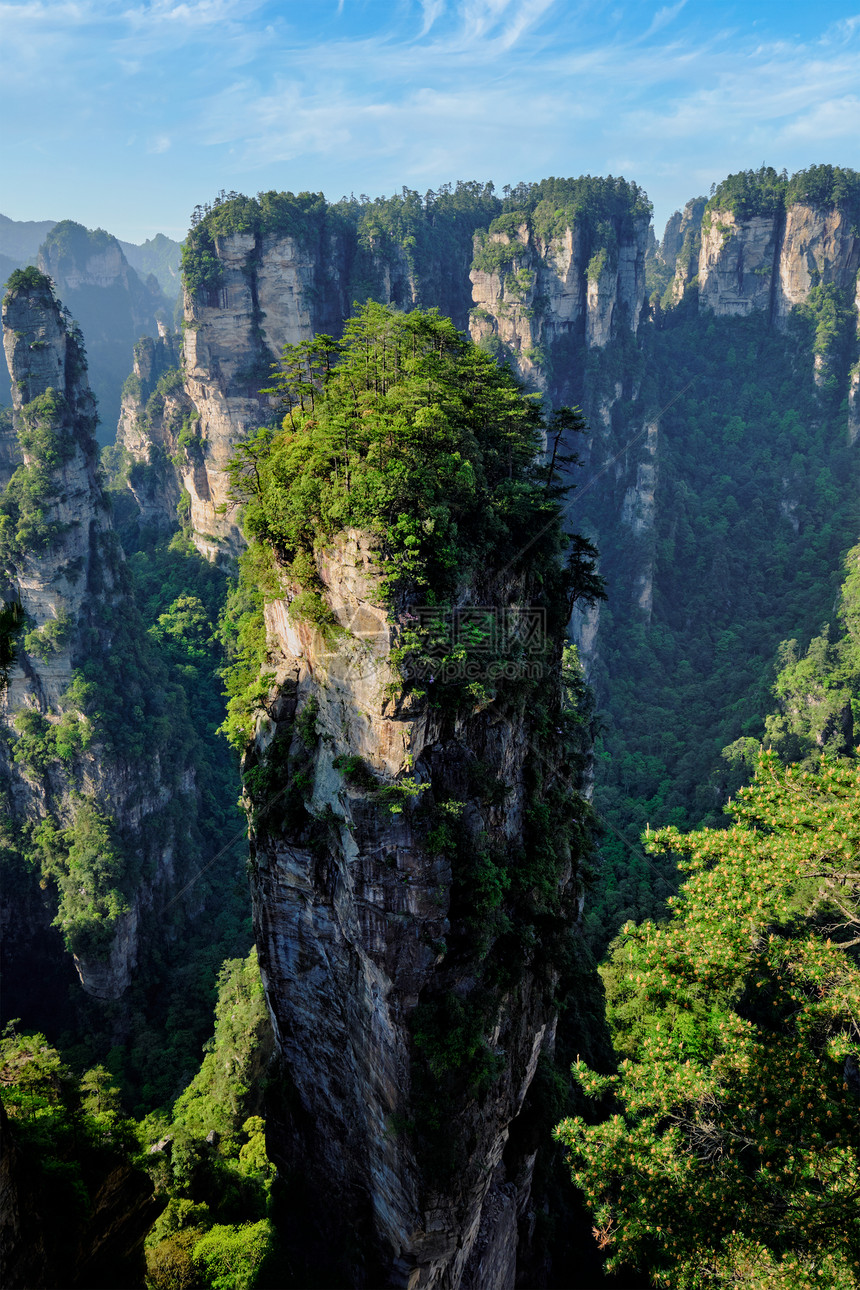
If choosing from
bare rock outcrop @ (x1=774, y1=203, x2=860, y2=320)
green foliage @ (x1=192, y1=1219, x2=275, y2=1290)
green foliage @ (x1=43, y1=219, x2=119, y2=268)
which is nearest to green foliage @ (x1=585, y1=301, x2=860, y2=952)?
bare rock outcrop @ (x1=774, y1=203, x2=860, y2=320)

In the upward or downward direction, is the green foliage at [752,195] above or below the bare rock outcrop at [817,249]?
above

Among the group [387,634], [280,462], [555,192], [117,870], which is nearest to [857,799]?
[387,634]

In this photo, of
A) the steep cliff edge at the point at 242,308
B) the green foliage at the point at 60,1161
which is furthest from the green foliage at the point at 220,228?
the green foliage at the point at 60,1161

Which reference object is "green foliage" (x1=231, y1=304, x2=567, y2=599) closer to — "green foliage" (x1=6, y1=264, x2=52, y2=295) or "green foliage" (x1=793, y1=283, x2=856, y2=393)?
"green foliage" (x1=6, y1=264, x2=52, y2=295)

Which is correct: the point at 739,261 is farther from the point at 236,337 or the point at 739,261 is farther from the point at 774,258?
the point at 236,337

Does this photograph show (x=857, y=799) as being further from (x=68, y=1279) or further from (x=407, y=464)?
(x=68, y=1279)

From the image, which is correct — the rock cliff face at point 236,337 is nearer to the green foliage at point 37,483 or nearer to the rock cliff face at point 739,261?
the green foliage at point 37,483

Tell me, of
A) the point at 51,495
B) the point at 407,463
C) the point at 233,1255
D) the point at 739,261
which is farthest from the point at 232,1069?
the point at 739,261
